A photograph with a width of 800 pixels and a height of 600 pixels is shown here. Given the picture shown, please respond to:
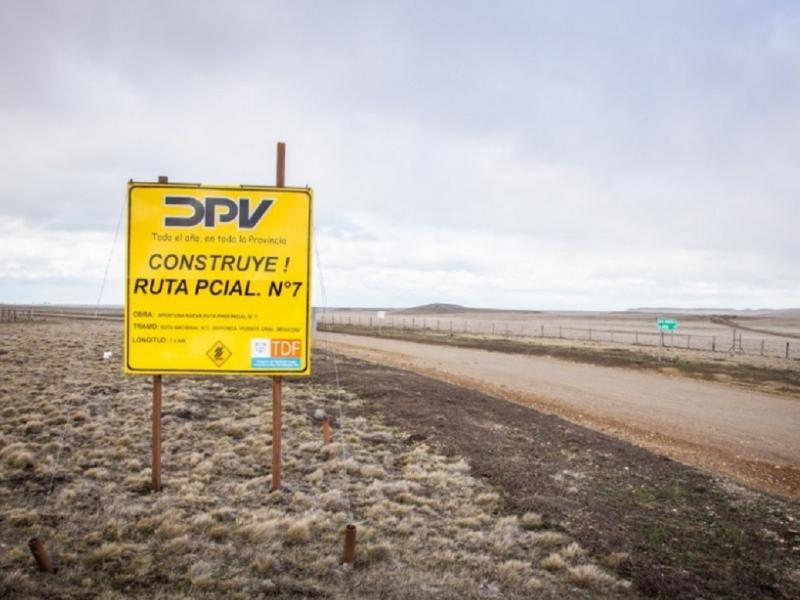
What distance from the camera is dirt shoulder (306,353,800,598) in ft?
17.3

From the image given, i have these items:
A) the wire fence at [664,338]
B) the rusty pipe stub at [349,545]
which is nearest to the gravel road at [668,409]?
the rusty pipe stub at [349,545]

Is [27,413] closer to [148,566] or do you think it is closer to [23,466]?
[23,466]

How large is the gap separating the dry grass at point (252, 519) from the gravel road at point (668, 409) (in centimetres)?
585

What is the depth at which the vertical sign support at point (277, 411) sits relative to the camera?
663cm

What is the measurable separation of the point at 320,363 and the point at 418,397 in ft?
31.0

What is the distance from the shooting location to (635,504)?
7.20 meters

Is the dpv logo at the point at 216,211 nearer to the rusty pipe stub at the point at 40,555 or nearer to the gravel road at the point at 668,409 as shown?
the rusty pipe stub at the point at 40,555

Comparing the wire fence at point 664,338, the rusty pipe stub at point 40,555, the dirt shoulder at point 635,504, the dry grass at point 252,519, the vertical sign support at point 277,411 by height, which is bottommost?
the wire fence at point 664,338

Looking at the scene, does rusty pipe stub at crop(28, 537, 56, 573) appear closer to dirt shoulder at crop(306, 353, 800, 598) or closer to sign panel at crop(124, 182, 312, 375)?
sign panel at crop(124, 182, 312, 375)

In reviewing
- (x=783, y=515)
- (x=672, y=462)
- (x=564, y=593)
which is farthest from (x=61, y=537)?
(x=672, y=462)

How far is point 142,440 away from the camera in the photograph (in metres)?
9.05

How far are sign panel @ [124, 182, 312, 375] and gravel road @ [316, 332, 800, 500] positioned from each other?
8.60 meters

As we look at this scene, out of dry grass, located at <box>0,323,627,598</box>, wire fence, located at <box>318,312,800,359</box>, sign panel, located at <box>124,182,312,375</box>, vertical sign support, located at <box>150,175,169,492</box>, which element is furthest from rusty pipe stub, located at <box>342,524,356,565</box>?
wire fence, located at <box>318,312,800,359</box>

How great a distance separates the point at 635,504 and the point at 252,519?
203 inches
